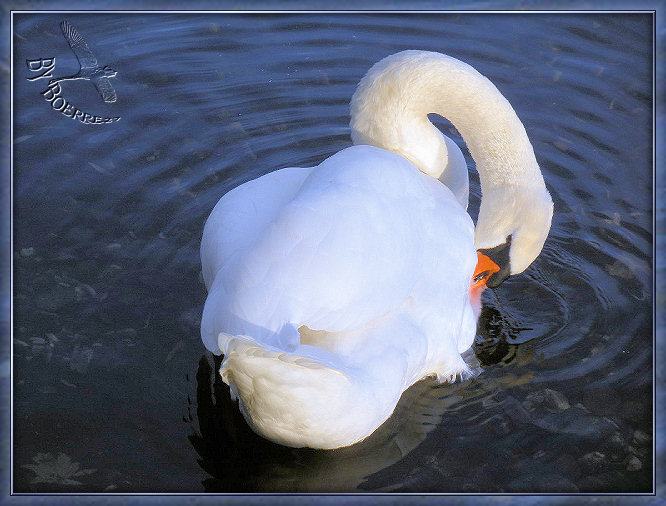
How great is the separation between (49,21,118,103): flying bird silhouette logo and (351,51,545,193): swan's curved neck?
321cm

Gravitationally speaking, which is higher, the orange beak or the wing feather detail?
the wing feather detail

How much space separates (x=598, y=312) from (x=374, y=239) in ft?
7.17

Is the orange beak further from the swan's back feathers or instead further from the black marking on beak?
the swan's back feathers

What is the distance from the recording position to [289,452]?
15.3 ft

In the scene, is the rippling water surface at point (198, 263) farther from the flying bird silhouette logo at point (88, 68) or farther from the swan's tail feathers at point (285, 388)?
the swan's tail feathers at point (285, 388)

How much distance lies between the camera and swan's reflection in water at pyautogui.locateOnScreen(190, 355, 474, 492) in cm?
455

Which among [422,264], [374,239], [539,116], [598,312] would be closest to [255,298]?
[374,239]

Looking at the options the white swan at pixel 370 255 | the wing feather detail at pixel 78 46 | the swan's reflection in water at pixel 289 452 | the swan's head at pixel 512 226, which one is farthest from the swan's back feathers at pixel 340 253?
the wing feather detail at pixel 78 46

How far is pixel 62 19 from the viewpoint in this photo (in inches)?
319

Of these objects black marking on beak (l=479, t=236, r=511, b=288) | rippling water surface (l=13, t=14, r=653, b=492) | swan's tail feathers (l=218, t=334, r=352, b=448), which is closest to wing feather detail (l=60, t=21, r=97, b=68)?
rippling water surface (l=13, t=14, r=653, b=492)

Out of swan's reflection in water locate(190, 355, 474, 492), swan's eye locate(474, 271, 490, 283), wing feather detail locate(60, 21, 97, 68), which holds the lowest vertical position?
swan's reflection in water locate(190, 355, 474, 492)

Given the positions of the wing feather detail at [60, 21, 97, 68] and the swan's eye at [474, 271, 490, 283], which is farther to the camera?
the wing feather detail at [60, 21, 97, 68]

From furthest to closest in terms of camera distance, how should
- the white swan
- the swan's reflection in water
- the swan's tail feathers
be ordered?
the swan's reflection in water, the white swan, the swan's tail feathers

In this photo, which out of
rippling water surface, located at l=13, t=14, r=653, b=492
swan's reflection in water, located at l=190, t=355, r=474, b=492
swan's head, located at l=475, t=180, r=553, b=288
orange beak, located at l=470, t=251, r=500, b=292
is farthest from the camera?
orange beak, located at l=470, t=251, r=500, b=292
